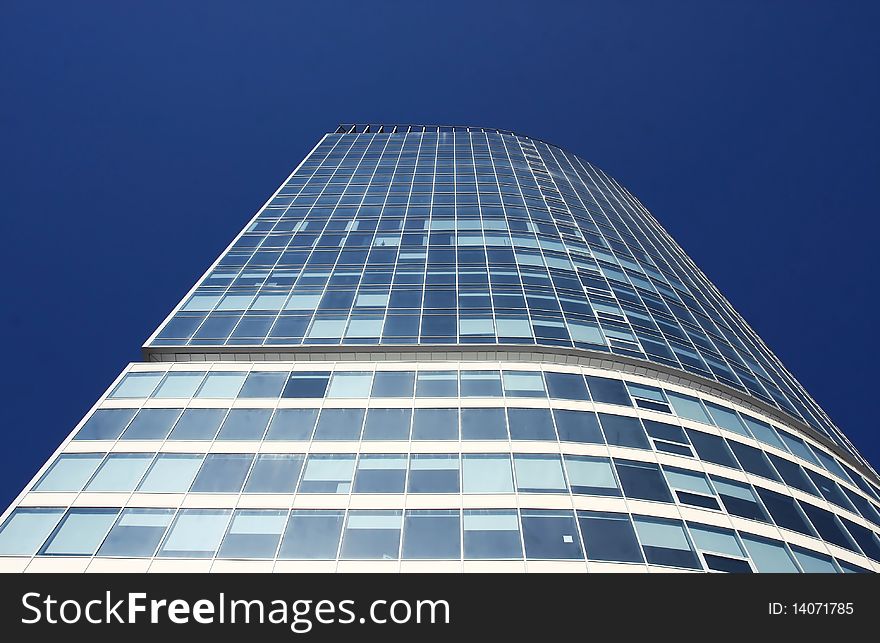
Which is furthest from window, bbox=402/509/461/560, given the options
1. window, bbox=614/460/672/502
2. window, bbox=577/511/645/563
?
window, bbox=614/460/672/502

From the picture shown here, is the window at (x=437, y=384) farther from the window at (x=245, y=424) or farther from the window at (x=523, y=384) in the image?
the window at (x=245, y=424)

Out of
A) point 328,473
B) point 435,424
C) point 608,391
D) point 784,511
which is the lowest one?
point 784,511

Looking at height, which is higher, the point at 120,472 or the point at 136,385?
the point at 136,385

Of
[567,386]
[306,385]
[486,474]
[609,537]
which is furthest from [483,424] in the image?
[306,385]

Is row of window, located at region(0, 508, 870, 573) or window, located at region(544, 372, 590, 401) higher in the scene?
window, located at region(544, 372, 590, 401)

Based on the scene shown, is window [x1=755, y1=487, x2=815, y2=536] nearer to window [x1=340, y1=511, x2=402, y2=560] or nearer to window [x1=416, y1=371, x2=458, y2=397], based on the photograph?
window [x1=416, y1=371, x2=458, y2=397]

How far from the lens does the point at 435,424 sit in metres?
33.1

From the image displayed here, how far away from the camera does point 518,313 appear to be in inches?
1676

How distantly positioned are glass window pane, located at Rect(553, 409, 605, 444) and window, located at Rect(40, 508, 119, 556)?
53.9 feet

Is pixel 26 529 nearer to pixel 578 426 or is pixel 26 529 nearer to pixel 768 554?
pixel 578 426

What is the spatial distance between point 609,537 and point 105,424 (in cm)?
1980

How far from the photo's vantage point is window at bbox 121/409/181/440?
1276 inches

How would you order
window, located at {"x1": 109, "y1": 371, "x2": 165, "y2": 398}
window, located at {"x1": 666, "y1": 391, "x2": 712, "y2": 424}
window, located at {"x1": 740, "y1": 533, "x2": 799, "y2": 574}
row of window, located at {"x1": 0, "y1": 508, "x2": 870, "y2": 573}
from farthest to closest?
1. window, located at {"x1": 666, "y1": 391, "x2": 712, "y2": 424}
2. window, located at {"x1": 109, "y1": 371, "x2": 165, "y2": 398}
3. window, located at {"x1": 740, "y1": 533, "x2": 799, "y2": 574}
4. row of window, located at {"x1": 0, "y1": 508, "x2": 870, "y2": 573}
